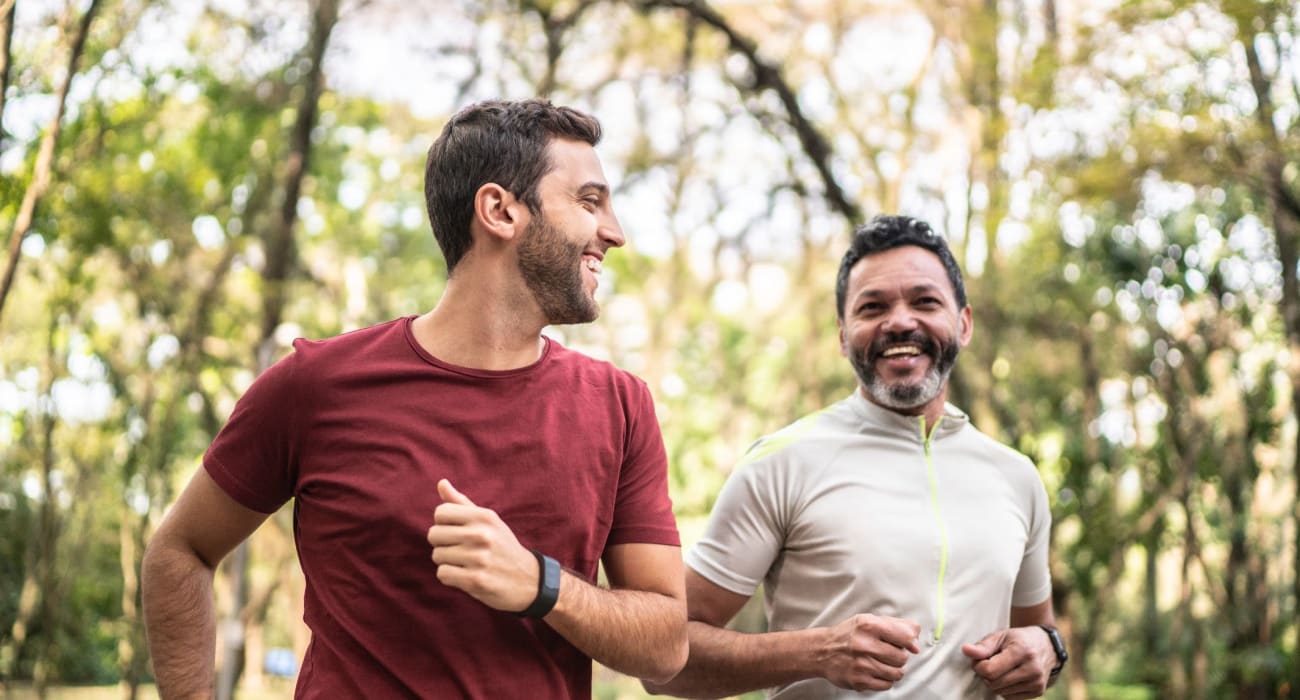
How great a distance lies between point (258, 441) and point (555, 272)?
63 centimetres

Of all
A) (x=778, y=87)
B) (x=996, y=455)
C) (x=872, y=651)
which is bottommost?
(x=872, y=651)

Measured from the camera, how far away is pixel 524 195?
8.41 feet

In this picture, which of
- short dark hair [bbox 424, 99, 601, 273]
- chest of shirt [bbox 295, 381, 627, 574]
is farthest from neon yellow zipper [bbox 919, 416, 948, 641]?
short dark hair [bbox 424, 99, 601, 273]

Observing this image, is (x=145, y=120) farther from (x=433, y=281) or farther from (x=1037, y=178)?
(x=433, y=281)

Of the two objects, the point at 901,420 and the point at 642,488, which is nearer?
the point at 642,488

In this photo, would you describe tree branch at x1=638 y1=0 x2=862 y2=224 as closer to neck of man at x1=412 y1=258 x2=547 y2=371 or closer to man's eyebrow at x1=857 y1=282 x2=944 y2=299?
man's eyebrow at x1=857 y1=282 x2=944 y2=299

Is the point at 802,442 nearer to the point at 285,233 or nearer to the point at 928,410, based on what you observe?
the point at 928,410

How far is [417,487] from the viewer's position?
95.3 inches

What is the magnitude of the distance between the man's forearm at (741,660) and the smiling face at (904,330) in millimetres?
698

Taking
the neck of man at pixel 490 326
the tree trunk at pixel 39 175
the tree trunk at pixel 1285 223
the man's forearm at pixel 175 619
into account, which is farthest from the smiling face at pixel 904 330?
the tree trunk at pixel 1285 223

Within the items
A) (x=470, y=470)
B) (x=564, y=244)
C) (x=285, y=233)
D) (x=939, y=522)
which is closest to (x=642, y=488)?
(x=470, y=470)

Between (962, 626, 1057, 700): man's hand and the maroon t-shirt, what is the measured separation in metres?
0.97

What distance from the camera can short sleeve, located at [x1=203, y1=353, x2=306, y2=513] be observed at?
2.51 meters

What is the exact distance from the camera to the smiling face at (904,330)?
3482mm
